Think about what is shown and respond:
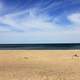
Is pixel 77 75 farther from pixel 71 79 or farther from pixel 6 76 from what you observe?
pixel 6 76

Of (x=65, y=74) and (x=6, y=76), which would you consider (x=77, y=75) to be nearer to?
(x=65, y=74)

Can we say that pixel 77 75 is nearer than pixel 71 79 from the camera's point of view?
No

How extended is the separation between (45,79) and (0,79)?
9.27 feet

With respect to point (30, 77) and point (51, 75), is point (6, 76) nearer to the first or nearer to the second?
point (30, 77)

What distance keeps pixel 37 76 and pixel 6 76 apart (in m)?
2.05

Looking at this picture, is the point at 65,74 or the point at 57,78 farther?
the point at 65,74

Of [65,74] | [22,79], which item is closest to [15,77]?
[22,79]

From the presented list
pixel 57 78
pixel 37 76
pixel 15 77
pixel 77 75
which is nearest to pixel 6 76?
pixel 15 77

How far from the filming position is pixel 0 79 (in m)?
16.5

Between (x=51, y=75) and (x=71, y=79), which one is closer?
(x=71, y=79)

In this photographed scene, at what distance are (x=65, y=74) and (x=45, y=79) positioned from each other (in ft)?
7.20

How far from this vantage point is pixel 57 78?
16.8m

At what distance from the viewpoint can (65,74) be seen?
717 inches

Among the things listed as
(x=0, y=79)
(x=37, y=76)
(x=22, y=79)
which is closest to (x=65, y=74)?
(x=37, y=76)
